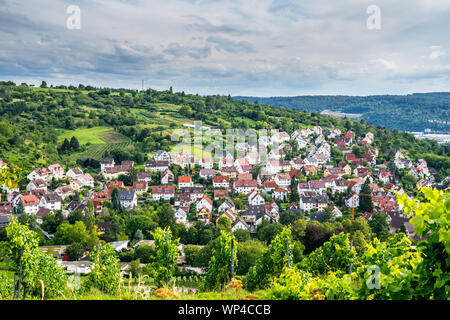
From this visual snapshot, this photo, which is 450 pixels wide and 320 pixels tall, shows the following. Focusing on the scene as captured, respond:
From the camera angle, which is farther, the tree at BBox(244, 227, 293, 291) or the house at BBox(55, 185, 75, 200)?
the house at BBox(55, 185, 75, 200)

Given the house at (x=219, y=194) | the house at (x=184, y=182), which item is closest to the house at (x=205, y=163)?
the house at (x=184, y=182)

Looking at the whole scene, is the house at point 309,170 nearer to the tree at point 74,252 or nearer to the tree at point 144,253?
the tree at point 144,253

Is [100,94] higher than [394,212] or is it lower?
higher

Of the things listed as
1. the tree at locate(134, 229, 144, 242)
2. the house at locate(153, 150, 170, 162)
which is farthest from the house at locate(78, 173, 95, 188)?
the tree at locate(134, 229, 144, 242)

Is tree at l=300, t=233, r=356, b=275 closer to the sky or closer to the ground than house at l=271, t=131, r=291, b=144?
closer to the ground

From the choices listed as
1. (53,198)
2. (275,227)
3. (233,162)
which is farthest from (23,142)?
(275,227)

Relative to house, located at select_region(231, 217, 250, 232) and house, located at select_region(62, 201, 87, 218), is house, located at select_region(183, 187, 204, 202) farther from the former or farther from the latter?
house, located at select_region(62, 201, 87, 218)

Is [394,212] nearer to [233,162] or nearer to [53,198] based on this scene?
[233,162]
